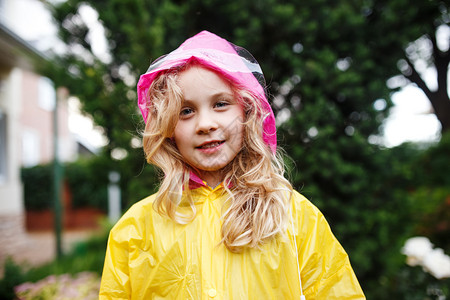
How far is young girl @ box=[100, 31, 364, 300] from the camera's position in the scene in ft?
4.94

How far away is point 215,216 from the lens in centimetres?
162

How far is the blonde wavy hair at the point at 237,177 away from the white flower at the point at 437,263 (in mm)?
1828

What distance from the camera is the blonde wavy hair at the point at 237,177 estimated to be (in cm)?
153


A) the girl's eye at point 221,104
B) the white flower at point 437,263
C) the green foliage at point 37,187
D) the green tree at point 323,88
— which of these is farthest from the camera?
the green foliage at point 37,187

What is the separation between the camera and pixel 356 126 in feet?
10.2

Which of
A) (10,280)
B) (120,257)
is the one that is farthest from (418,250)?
(10,280)

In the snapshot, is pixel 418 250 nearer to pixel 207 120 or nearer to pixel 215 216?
pixel 215 216

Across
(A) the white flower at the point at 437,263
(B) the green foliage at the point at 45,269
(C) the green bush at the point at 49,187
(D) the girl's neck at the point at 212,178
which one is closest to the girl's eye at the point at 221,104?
(D) the girl's neck at the point at 212,178

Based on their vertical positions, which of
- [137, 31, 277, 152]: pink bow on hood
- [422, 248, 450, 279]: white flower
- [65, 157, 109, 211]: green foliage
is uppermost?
[137, 31, 277, 152]: pink bow on hood

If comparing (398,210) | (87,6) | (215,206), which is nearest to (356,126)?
(398,210)

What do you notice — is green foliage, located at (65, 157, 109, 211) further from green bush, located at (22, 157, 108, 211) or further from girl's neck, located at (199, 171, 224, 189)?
girl's neck, located at (199, 171, 224, 189)

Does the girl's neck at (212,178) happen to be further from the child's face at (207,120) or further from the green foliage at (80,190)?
the green foliage at (80,190)

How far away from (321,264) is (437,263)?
5.61 ft

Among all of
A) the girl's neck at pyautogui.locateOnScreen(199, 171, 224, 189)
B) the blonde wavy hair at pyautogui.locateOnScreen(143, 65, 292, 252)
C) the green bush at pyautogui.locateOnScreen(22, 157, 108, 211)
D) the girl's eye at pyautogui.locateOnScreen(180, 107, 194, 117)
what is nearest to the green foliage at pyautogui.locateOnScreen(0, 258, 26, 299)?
the blonde wavy hair at pyautogui.locateOnScreen(143, 65, 292, 252)
